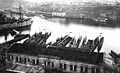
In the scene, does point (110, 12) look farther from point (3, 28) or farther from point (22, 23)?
point (3, 28)

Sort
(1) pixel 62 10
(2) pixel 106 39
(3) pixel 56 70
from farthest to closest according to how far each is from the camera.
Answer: (1) pixel 62 10
(2) pixel 106 39
(3) pixel 56 70

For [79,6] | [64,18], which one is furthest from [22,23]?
[79,6]

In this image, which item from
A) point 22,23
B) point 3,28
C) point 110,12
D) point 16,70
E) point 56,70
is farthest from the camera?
point 110,12

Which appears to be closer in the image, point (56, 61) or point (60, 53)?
point (56, 61)

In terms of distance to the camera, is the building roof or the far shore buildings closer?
the far shore buildings

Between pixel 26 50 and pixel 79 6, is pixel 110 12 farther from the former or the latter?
pixel 26 50

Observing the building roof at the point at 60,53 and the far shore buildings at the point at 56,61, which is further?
the building roof at the point at 60,53

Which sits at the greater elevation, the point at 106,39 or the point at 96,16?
the point at 96,16

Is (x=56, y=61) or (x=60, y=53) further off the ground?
(x=60, y=53)

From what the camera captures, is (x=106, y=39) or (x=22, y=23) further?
(x=22, y=23)
